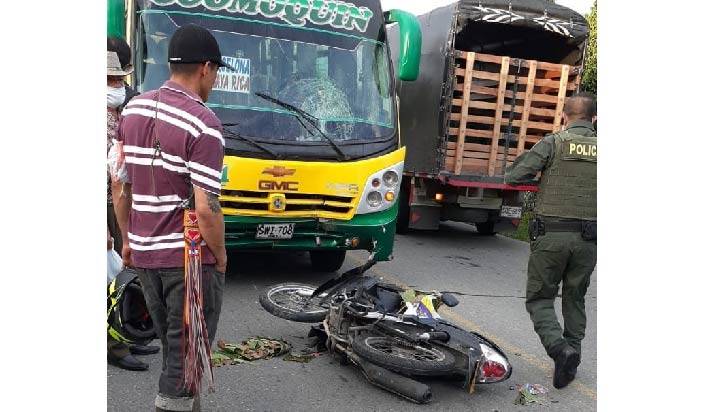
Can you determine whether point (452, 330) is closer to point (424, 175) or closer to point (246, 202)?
point (246, 202)

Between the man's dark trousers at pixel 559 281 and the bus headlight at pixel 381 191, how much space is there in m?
1.95

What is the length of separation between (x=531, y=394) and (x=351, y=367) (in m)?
1.14

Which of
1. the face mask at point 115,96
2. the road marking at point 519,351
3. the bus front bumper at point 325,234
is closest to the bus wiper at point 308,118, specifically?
the bus front bumper at point 325,234

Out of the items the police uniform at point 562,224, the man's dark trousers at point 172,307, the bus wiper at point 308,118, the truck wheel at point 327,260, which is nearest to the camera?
the man's dark trousers at point 172,307

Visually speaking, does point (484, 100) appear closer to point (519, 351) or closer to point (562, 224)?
point (519, 351)

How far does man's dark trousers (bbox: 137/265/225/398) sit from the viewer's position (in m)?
2.83

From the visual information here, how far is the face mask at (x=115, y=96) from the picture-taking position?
462 cm

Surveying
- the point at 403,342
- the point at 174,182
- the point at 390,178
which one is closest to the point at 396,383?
the point at 403,342

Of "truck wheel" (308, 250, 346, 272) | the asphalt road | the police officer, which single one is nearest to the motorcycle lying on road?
the asphalt road

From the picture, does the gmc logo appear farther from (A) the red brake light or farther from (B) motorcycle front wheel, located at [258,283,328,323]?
(A) the red brake light

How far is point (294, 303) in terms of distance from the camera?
17.6ft

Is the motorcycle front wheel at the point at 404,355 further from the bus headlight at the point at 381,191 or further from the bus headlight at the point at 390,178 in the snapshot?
the bus headlight at the point at 390,178

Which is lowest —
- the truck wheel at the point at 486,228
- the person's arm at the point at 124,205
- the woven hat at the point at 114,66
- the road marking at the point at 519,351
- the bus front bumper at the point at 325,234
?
the truck wheel at the point at 486,228

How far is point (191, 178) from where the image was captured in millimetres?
2668
